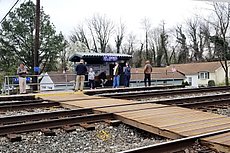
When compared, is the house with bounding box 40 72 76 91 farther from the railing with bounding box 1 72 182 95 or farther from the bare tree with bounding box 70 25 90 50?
the bare tree with bounding box 70 25 90 50

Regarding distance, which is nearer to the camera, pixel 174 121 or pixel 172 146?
pixel 172 146

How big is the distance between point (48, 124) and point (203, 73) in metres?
54.3

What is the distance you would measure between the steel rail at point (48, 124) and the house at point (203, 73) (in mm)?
49729

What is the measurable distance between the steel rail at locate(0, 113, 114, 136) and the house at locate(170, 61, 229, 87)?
4973 centimetres

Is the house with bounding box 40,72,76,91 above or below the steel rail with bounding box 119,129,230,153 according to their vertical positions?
above

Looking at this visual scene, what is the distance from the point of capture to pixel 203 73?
5750 cm

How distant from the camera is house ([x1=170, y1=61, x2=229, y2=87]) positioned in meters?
56.0

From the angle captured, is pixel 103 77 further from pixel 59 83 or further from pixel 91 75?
pixel 59 83

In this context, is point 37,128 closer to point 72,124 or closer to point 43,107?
point 72,124

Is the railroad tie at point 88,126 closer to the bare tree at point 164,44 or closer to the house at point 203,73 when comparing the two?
the house at point 203,73

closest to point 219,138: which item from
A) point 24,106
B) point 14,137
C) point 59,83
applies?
point 14,137

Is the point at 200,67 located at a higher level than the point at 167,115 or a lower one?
higher

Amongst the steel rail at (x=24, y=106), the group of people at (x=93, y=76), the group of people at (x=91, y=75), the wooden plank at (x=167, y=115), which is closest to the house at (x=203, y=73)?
the group of people at (x=93, y=76)

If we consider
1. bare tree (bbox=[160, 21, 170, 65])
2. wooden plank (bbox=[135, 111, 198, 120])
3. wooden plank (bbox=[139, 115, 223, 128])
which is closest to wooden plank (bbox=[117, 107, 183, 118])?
wooden plank (bbox=[135, 111, 198, 120])
